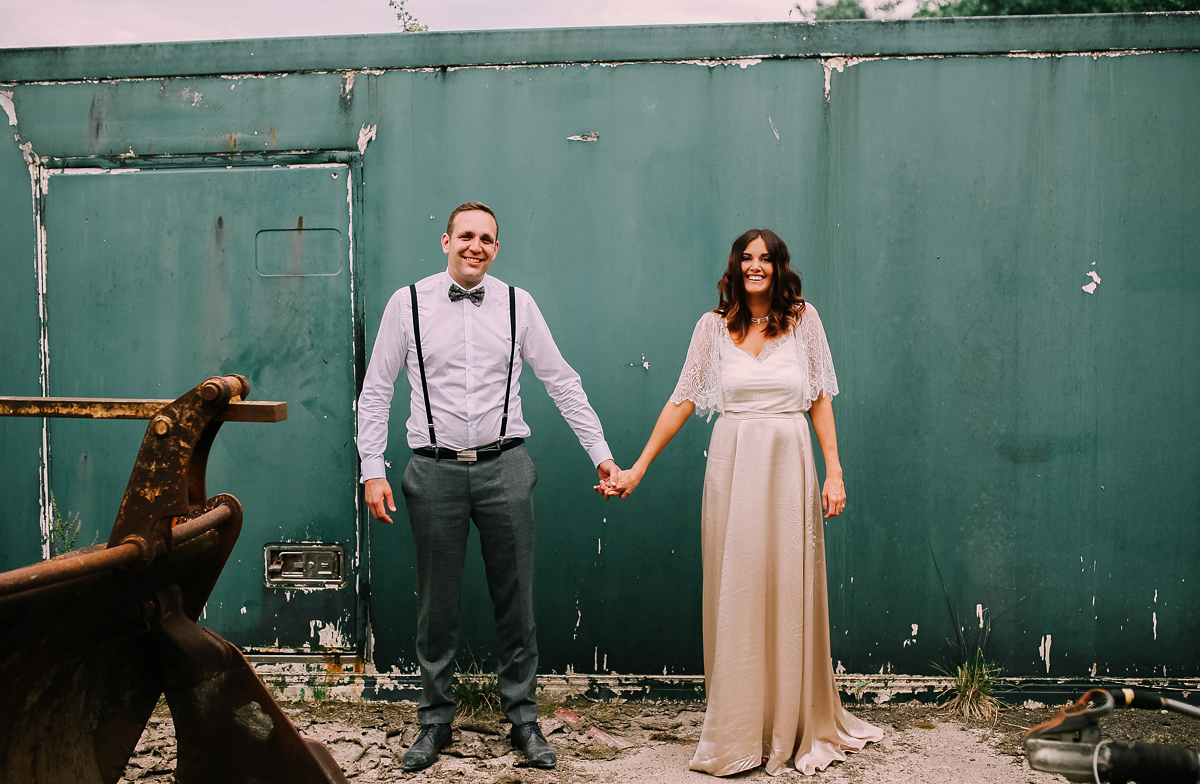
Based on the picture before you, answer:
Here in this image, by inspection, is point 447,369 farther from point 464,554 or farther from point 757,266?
point 757,266

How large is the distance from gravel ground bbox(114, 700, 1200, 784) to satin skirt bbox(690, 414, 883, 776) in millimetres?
110

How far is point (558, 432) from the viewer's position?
333 cm

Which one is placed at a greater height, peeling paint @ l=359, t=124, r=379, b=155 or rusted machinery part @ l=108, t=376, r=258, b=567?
peeling paint @ l=359, t=124, r=379, b=155

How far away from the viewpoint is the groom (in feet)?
9.01

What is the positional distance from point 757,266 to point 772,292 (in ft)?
0.38

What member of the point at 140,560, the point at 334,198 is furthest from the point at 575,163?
the point at 140,560

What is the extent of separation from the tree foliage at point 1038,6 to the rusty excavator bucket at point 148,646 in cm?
538

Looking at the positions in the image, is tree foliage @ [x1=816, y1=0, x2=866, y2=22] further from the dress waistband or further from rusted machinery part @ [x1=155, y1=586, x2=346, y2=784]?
rusted machinery part @ [x1=155, y1=586, x2=346, y2=784]

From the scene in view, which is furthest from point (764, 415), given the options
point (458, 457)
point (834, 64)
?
point (834, 64)

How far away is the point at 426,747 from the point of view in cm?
279

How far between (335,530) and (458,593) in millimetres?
837

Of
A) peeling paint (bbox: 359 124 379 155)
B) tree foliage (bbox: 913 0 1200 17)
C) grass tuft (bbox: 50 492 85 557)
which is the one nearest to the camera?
peeling paint (bbox: 359 124 379 155)

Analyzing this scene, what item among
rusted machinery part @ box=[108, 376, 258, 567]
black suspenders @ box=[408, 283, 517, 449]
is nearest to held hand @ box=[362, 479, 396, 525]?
black suspenders @ box=[408, 283, 517, 449]

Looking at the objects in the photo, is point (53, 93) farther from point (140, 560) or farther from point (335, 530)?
point (140, 560)
